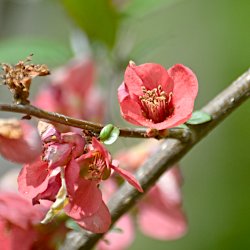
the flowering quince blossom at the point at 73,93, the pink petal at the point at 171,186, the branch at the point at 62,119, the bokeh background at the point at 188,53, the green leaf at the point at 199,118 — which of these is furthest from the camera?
the bokeh background at the point at 188,53

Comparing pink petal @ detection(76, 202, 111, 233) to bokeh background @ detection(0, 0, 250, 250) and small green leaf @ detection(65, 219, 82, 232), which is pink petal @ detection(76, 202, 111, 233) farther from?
bokeh background @ detection(0, 0, 250, 250)

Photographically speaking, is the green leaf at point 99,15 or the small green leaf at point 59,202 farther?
the green leaf at point 99,15

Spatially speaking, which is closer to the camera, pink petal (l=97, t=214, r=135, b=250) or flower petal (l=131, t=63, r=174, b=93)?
flower petal (l=131, t=63, r=174, b=93)

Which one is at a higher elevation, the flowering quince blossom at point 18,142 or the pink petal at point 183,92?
the pink petal at point 183,92

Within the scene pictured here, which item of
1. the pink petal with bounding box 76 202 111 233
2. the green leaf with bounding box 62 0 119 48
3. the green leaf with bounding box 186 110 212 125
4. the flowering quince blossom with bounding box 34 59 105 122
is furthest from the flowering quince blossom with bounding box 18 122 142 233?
the green leaf with bounding box 62 0 119 48

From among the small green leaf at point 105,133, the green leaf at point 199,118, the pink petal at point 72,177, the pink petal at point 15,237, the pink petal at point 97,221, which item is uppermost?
the green leaf at point 199,118

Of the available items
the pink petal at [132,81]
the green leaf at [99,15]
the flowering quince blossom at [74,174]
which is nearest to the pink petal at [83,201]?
the flowering quince blossom at [74,174]

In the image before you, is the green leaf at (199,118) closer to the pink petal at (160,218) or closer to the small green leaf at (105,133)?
the small green leaf at (105,133)
